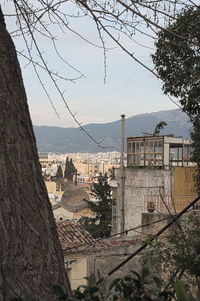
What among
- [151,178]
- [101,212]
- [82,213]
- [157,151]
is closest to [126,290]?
[151,178]

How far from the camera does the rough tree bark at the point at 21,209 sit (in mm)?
1678

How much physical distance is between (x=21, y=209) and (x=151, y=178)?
17848 mm

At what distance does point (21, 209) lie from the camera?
5.69 feet

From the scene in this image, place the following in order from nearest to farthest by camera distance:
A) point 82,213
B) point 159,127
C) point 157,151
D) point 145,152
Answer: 1. point 159,127
2. point 157,151
3. point 145,152
4. point 82,213

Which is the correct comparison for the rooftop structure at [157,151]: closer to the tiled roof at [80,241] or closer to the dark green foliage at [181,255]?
the tiled roof at [80,241]

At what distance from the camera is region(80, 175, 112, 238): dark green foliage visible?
2603 cm

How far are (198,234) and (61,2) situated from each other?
4.62 m

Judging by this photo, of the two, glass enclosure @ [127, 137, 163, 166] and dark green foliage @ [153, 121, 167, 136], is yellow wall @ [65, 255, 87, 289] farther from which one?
glass enclosure @ [127, 137, 163, 166]

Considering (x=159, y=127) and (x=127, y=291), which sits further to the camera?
(x=159, y=127)

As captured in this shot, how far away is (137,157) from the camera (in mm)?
22391

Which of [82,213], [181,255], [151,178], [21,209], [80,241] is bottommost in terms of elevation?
[82,213]

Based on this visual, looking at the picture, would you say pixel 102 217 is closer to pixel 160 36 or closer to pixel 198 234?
pixel 198 234

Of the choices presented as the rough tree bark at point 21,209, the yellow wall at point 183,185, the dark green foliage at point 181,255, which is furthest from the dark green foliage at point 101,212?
the rough tree bark at point 21,209

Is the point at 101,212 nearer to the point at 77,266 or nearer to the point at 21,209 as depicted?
Answer: the point at 77,266
